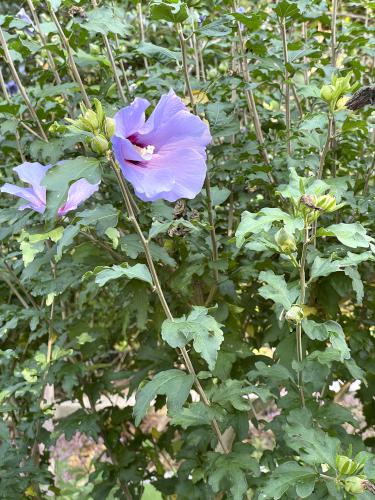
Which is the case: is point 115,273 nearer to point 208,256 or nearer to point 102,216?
point 102,216

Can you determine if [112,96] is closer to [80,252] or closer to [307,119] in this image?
[80,252]

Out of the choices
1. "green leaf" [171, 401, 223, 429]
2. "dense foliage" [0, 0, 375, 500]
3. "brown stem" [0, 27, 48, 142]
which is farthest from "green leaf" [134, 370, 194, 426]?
"brown stem" [0, 27, 48, 142]

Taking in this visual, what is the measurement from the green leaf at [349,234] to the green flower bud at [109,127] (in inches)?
15.2

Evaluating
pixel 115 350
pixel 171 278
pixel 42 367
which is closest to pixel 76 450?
pixel 115 350

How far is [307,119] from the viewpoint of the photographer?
1.35 metres

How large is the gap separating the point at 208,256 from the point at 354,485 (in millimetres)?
701

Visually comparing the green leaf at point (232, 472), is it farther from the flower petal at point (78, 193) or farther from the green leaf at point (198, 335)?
the flower petal at point (78, 193)

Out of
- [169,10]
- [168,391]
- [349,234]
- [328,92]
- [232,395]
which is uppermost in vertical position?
[169,10]

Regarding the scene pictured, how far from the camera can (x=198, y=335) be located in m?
1.04

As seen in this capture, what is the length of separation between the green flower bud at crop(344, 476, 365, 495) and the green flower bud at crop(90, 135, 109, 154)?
688 millimetres

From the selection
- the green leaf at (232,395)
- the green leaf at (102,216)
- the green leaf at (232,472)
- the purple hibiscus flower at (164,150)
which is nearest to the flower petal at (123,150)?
the purple hibiscus flower at (164,150)

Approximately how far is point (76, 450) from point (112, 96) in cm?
289

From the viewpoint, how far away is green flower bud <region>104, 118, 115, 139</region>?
0.93 metres

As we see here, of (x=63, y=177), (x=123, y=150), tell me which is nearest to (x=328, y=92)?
(x=123, y=150)
